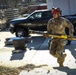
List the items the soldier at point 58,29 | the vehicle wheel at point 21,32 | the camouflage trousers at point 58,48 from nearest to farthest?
the soldier at point 58,29 → the camouflage trousers at point 58,48 → the vehicle wheel at point 21,32

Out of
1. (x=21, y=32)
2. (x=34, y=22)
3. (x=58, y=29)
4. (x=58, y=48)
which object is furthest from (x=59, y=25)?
(x=21, y=32)

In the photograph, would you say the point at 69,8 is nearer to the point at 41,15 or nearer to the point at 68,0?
the point at 68,0

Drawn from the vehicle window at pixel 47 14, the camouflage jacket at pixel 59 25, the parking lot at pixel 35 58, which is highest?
the camouflage jacket at pixel 59 25

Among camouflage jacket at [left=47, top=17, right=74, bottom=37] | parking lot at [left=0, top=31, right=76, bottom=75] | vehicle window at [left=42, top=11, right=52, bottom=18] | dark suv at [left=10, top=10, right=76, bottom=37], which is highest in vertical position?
camouflage jacket at [left=47, top=17, right=74, bottom=37]

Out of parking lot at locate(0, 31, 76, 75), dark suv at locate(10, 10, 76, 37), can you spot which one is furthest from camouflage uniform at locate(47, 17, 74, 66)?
dark suv at locate(10, 10, 76, 37)

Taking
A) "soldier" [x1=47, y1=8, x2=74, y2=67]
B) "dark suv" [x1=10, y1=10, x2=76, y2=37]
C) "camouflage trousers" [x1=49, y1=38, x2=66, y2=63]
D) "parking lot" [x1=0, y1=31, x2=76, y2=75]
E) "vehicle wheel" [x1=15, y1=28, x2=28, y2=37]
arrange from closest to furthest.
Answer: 1. "soldier" [x1=47, y1=8, x2=74, y2=67]
2. "camouflage trousers" [x1=49, y1=38, x2=66, y2=63]
3. "parking lot" [x1=0, y1=31, x2=76, y2=75]
4. "dark suv" [x1=10, y1=10, x2=76, y2=37]
5. "vehicle wheel" [x1=15, y1=28, x2=28, y2=37]

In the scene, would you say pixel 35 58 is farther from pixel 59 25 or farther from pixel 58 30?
pixel 59 25

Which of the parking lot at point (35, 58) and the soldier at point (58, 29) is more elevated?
the soldier at point (58, 29)

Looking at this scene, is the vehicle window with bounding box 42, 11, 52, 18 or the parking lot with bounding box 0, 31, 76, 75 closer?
the parking lot with bounding box 0, 31, 76, 75

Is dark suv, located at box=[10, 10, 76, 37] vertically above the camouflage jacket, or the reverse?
the camouflage jacket

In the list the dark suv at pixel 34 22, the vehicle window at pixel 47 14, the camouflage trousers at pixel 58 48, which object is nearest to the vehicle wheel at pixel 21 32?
the dark suv at pixel 34 22

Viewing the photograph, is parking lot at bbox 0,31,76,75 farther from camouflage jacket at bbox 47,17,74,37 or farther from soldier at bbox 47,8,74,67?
camouflage jacket at bbox 47,17,74,37

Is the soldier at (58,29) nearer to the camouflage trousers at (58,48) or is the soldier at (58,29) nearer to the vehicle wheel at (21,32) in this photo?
the camouflage trousers at (58,48)

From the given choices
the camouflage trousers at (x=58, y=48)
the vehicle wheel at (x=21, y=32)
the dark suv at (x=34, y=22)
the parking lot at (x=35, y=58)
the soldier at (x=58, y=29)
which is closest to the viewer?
the soldier at (x=58, y=29)
